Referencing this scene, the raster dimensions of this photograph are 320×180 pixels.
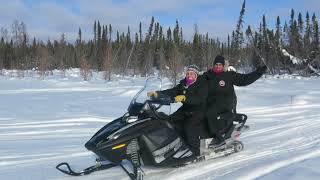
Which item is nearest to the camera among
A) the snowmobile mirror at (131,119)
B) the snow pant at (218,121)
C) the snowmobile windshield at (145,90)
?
the snowmobile mirror at (131,119)

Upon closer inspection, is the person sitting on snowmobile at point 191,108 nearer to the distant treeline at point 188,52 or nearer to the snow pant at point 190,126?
the snow pant at point 190,126

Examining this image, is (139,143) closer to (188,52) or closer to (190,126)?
(190,126)

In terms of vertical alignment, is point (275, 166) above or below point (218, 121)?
below

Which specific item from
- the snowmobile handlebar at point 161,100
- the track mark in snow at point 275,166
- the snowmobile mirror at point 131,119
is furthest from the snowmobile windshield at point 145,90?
the track mark in snow at point 275,166

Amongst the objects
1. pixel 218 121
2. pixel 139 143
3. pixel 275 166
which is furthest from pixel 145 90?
pixel 275 166

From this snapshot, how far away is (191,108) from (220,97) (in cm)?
93

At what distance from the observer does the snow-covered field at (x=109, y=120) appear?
629 cm

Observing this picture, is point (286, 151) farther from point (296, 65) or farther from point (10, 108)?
point (296, 65)

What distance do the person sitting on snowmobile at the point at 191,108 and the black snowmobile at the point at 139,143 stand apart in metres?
0.14

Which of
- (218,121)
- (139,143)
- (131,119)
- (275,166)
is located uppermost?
(131,119)

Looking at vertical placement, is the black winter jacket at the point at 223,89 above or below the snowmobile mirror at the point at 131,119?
above

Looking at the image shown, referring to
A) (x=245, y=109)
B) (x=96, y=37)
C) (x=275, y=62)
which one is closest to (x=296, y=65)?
(x=275, y=62)

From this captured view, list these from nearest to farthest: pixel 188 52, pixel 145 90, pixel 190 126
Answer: pixel 145 90 → pixel 190 126 → pixel 188 52

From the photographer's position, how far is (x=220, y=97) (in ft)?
25.6
